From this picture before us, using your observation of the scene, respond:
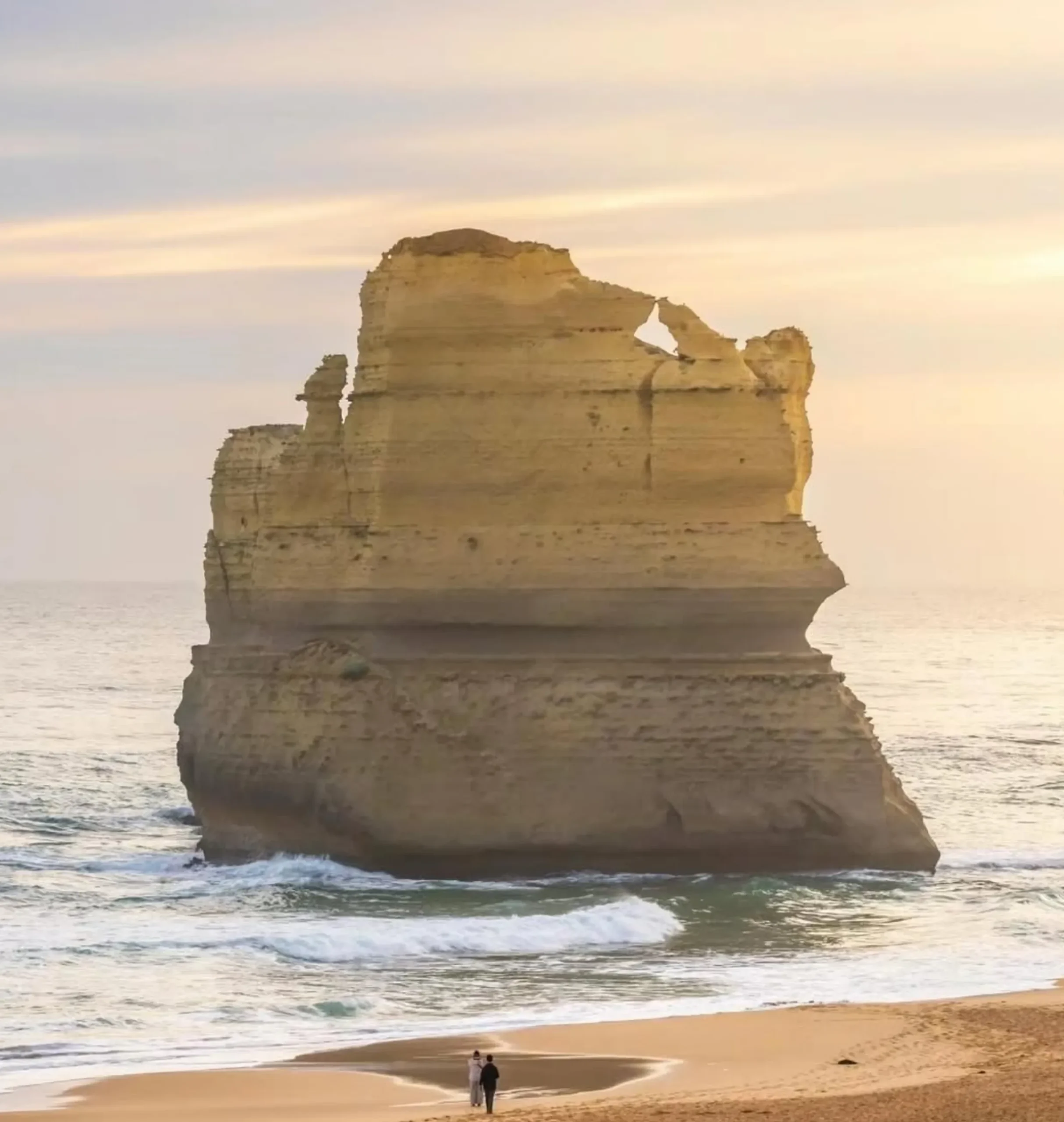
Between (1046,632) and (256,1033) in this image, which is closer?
(256,1033)

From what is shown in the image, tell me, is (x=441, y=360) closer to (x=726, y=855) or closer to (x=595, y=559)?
(x=595, y=559)

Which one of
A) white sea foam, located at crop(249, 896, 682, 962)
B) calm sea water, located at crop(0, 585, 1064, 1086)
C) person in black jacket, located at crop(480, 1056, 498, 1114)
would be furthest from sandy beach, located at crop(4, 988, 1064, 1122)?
white sea foam, located at crop(249, 896, 682, 962)

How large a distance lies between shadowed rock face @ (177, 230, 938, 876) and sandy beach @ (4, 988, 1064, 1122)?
6.76 metres

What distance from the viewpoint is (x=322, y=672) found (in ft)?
112

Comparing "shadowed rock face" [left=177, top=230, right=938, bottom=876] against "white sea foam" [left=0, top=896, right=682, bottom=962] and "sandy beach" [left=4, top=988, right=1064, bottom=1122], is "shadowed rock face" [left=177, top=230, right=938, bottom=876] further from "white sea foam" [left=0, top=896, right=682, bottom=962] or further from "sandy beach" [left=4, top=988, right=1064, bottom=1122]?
"sandy beach" [left=4, top=988, right=1064, bottom=1122]

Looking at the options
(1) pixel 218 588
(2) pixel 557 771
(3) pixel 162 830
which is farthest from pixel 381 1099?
(3) pixel 162 830

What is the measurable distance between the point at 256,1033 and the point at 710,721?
906 cm

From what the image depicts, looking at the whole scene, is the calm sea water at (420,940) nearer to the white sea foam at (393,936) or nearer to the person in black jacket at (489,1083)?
the white sea foam at (393,936)

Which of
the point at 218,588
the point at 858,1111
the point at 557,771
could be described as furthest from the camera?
the point at 218,588

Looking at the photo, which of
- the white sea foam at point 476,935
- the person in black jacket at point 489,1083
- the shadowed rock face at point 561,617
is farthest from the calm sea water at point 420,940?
the person in black jacket at point 489,1083

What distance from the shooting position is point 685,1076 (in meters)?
23.5

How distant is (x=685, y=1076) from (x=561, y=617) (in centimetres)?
1057

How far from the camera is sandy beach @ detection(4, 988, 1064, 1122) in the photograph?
2173 centimetres

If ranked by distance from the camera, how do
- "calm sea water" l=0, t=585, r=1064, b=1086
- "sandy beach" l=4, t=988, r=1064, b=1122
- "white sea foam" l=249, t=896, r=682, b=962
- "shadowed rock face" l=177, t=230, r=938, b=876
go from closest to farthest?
"sandy beach" l=4, t=988, r=1064, b=1122
"calm sea water" l=0, t=585, r=1064, b=1086
"white sea foam" l=249, t=896, r=682, b=962
"shadowed rock face" l=177, t=230, r=938, b=876
